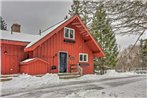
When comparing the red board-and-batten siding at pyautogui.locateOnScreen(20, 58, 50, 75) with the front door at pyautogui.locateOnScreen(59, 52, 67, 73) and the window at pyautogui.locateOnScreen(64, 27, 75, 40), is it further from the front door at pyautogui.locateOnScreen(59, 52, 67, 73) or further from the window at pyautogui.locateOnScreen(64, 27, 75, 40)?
the window at pyautogui.locateOnScreen(64, 27, 75, 40)

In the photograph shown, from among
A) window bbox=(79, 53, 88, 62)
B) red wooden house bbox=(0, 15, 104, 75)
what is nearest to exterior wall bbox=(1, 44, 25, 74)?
red wooden house bbox=(0, 15, 104, 75)

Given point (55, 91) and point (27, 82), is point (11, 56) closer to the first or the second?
point (27, 82)

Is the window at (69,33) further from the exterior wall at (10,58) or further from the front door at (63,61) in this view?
the exterior wall at (10,58)

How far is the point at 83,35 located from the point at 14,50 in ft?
24.0

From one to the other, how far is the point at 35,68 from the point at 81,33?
22.5 ft

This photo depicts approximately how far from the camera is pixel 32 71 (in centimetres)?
1451

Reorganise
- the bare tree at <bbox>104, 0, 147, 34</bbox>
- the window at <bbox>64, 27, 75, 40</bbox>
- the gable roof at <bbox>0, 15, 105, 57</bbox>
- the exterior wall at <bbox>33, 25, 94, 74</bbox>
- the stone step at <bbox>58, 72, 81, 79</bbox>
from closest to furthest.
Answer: the bare tree at <bbox>104, 0, 147, 34</bbox> < the stone step at <bbox>58, 72, 81, 79</bbox> < the gable roof at <bbox>0, 15, 105, 57</bbox> < the exterior wall at <bbox>33, 25, 94, 74</bbox> < the window at <bbox>64, 27, 75, 40</bbox>

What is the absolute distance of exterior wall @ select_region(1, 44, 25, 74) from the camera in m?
14.9

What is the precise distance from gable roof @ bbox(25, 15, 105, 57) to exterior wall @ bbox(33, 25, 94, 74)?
0.59 metres

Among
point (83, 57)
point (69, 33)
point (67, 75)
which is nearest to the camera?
point (67, 75)

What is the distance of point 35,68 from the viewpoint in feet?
48.3

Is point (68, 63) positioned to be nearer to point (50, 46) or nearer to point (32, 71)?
point (50, 46)

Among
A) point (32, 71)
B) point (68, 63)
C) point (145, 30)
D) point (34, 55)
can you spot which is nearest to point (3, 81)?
point (32, 71)

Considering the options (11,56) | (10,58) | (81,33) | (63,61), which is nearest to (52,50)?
(63,61)
